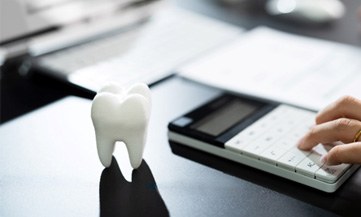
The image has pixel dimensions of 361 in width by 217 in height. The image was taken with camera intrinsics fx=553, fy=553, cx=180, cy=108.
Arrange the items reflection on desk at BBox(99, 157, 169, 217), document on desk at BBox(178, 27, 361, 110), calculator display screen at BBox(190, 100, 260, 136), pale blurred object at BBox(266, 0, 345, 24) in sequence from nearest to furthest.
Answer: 1. reflection on desk at BBox(99, 157, 169, 217)
2. calculator display screen at BBox(190, 100, 260, 136)
3. document on desk at BBox(178, 27, 361, 110)
4. pale blurred object at BBox(266, 0, 345, 24)

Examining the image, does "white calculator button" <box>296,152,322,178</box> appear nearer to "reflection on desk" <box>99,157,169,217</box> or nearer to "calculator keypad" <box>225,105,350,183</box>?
"calculator keypad" <box>225,105,350,183</box>

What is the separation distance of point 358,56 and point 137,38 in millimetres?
372

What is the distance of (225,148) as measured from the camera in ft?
2.04

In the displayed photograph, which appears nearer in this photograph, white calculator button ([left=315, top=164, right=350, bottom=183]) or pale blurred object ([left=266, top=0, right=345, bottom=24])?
white calculator button ([left=315, top=164, right=350, bottom=183])

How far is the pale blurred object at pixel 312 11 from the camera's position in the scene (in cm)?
105

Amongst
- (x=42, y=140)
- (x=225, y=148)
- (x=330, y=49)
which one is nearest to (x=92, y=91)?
(x=42, y=140)

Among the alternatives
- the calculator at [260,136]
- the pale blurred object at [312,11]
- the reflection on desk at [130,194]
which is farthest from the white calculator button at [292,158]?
the pale blurred object at [312,11]

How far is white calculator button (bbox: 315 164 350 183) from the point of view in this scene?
56 cm

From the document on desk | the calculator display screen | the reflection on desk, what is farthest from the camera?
the document on desk

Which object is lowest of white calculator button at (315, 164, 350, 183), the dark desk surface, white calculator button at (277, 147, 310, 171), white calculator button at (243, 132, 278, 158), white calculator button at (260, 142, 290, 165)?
the dark desk surface

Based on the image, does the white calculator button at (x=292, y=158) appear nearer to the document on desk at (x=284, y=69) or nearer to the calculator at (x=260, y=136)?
the calculator at (x=260, y=136)

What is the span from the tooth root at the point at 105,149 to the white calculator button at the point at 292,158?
0.18 m

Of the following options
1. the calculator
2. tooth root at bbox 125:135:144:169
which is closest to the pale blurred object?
the calculator

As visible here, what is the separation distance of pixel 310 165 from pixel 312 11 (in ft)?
1.83
